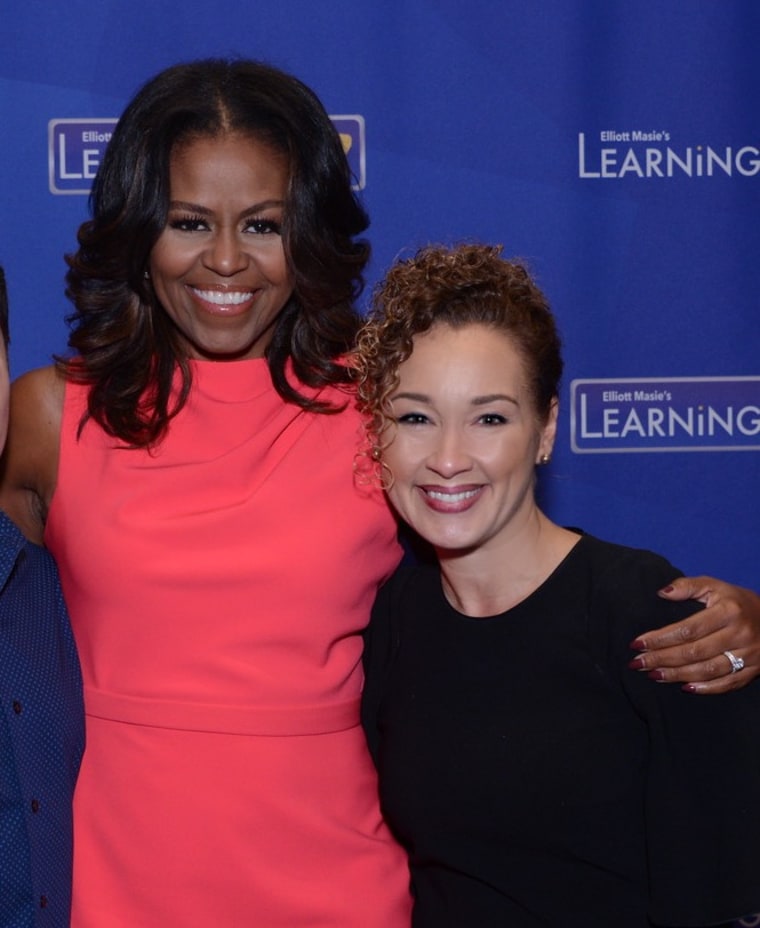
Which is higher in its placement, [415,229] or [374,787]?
[415,229]

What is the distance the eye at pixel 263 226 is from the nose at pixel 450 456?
0.44m

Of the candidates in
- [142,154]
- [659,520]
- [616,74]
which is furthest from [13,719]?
[616,74]

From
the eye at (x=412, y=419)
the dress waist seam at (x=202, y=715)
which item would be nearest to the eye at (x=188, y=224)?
the eye at (x=412, y=419)

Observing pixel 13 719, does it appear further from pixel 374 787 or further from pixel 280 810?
pixel 374 787

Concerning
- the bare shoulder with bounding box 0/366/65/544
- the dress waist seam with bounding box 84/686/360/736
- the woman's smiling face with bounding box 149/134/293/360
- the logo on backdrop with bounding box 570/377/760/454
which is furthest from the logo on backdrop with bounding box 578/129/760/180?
the dress waist seam with bounding box 84/686/360/736

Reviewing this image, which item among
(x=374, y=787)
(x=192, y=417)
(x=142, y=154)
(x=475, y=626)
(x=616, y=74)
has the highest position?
(x=616, y=74)

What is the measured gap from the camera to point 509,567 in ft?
5.81

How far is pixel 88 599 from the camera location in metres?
1.88

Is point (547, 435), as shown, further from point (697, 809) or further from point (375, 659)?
point (697, 809)

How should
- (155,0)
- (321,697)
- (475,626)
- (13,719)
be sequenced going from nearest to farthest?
1. (13,719)
2. (475,626)
3. (321,697)
4. (155,0)

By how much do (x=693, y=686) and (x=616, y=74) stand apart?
5.08 feet

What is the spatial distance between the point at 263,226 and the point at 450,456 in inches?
19.2

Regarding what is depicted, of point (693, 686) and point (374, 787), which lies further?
point (374, 787)

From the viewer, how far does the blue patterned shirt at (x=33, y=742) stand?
1.63 metres
